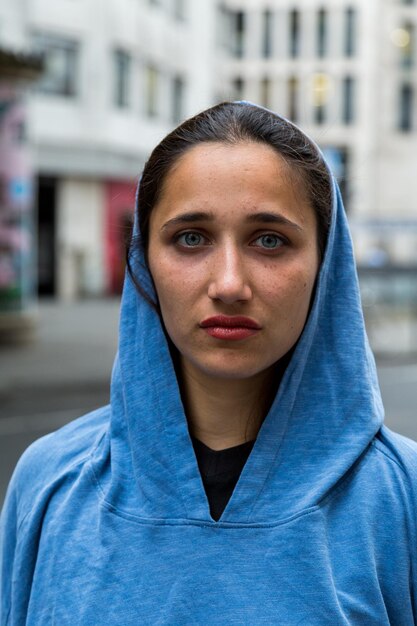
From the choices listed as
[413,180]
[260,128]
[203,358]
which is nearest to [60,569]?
[203,358]

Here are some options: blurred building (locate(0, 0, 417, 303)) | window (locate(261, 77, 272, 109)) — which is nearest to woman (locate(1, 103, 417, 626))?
blurred building (locate(0, 0, 417, 303))

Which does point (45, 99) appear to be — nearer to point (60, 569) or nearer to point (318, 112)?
point (60, 569)

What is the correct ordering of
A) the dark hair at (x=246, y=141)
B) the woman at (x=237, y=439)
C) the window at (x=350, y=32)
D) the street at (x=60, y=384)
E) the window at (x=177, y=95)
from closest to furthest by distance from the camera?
the woman at (x=237, y=439)
the dark hair at (x=246, y=141)
the street at (x=60, y=384)
the window at (x=177, y=95)
the window at (x=350, y=32)

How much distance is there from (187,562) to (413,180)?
195 ft

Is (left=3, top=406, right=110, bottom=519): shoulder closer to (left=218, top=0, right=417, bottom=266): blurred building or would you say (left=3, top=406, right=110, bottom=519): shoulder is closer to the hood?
the hood

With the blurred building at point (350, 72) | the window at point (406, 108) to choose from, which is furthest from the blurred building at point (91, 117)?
the window at point (406, 108)

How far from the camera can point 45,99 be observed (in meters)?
30.2

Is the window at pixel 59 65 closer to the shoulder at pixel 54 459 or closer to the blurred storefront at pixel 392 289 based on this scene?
the blurred storefront at pixel 392 289

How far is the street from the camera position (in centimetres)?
1066

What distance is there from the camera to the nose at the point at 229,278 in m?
1.63

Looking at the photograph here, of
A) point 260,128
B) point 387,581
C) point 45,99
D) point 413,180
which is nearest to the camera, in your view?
point 387,581

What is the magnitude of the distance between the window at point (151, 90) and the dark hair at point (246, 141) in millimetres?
32397

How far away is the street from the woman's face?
584cm

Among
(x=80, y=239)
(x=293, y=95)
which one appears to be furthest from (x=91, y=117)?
(x=293, y=95)
